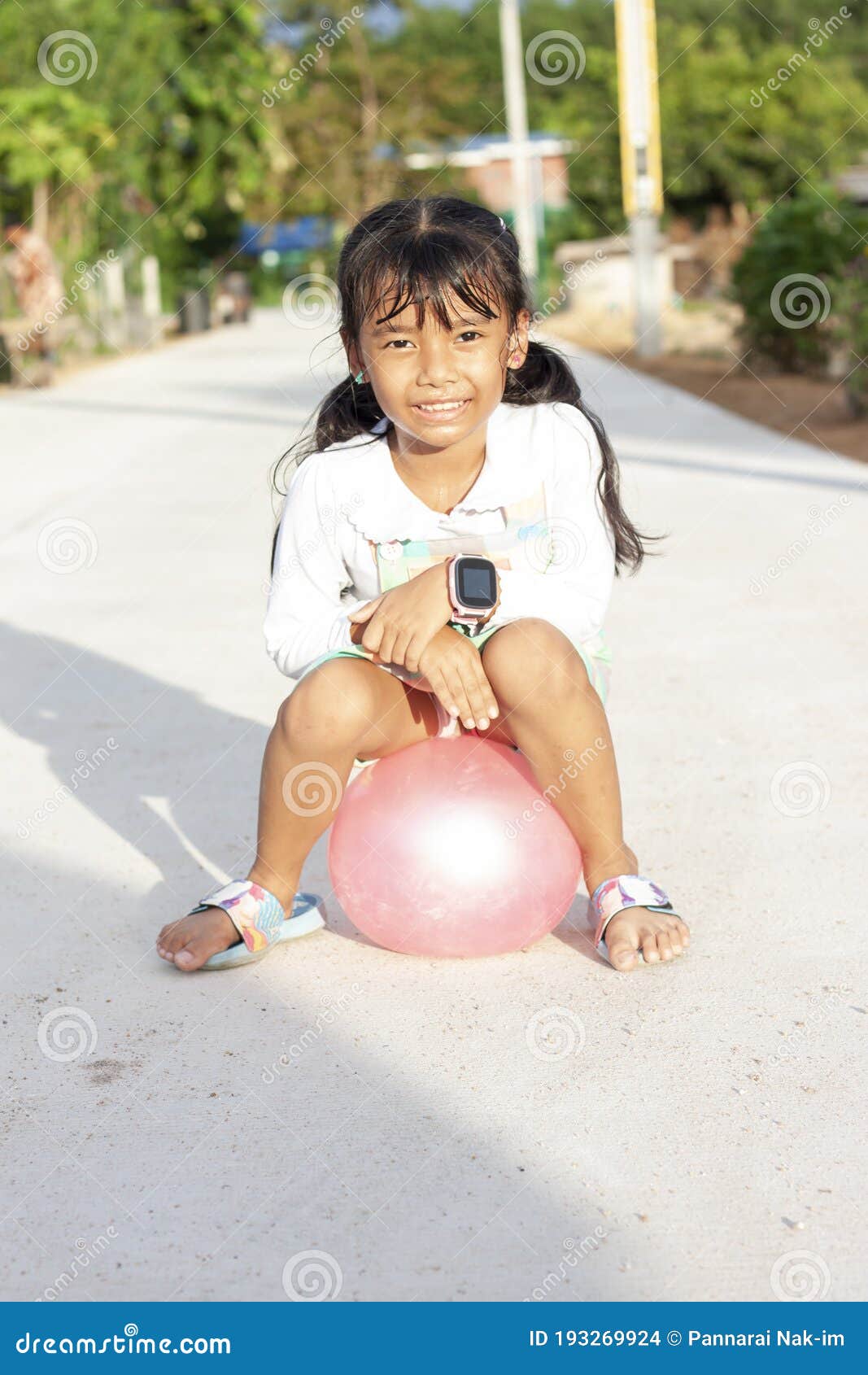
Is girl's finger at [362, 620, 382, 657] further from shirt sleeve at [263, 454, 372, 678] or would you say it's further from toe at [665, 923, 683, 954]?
toe at [665, 923, 683, 954]

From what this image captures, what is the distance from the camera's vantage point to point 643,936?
288 cm

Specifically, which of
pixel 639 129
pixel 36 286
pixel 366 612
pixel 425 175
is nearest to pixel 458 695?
pixel 366 612

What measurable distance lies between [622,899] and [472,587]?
66cm

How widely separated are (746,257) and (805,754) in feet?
37.2

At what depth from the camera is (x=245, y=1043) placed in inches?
105

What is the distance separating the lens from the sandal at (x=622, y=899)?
294cm

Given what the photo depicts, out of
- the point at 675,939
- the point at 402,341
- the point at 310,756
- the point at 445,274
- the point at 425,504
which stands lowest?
the point at 675,939

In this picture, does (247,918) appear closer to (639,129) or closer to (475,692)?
(475,692)

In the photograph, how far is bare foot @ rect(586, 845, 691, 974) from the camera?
9.39 feet

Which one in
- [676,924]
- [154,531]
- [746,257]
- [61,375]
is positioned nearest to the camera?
[676,924]

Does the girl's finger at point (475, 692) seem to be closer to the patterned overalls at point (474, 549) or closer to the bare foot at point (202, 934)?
the patterned overalls at point (474, 549)

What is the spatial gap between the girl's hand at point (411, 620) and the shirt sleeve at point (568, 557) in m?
0.14
